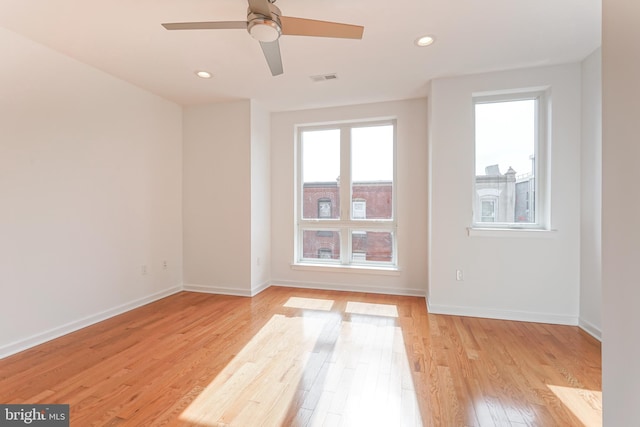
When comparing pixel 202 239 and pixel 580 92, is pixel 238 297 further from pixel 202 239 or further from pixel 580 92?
pixel 580 92

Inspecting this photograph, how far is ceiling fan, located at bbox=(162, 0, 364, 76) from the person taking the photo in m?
1.67

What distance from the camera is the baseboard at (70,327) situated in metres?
2.30

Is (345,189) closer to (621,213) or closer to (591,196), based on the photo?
(591,196)

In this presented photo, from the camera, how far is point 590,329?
2.70 m

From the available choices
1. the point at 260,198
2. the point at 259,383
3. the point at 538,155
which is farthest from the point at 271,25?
the point at 538,155

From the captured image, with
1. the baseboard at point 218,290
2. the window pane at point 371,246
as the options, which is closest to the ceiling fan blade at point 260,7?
the window pane at point 371,246

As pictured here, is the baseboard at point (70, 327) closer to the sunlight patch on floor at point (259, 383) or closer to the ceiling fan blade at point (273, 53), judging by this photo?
the sunlight patch on floor at point (259, 383)

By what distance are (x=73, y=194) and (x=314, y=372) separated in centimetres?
278

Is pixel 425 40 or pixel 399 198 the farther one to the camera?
pixel 399 198

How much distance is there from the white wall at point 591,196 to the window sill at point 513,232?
0.29 m

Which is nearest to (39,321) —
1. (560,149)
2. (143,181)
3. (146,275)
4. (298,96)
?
(146,275)

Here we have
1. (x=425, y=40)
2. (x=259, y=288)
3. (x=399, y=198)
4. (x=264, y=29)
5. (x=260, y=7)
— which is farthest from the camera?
(x=259, y=288)
